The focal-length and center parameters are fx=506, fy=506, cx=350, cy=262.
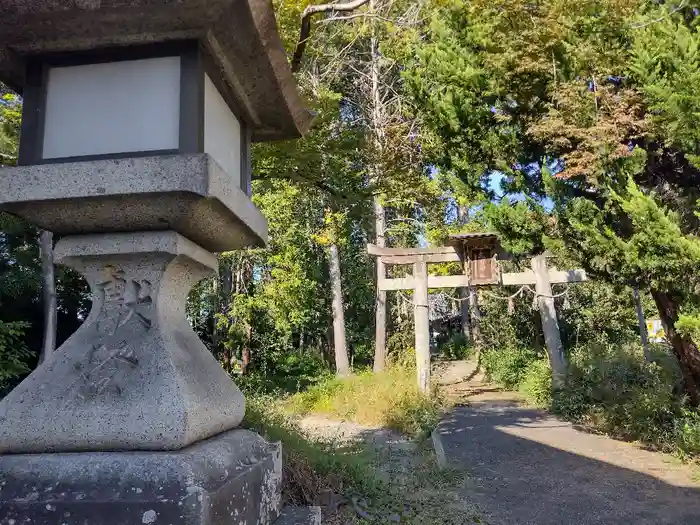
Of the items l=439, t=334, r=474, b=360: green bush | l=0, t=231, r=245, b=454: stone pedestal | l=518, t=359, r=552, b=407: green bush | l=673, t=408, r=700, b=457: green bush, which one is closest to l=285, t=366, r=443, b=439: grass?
l=518, t=359, r=552, b=407: green bush

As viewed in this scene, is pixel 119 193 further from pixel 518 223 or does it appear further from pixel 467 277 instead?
pixel 467 277

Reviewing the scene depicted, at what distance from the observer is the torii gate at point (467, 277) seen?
927 centimetres

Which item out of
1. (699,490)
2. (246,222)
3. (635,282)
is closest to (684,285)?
(635,282)

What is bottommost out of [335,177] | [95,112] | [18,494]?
[18,494]

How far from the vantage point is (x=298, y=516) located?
1830 mm

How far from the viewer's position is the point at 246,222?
184 cm

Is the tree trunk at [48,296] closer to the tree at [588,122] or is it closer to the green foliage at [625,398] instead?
the tree at [588,122]

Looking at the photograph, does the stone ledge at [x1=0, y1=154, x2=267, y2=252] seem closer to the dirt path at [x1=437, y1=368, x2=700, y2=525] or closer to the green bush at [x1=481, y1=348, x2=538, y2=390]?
the dirt path at [x1=437, y1=368, x2=700, y2=525]

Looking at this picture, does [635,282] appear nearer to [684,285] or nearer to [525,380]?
[684,285]

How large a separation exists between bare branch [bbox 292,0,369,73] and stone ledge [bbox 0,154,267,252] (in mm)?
2264

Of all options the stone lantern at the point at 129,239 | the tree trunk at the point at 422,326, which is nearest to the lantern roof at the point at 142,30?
the stone lantern at the point at 129,239

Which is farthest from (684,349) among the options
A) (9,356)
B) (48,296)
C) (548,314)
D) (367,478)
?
(48,296)

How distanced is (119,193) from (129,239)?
0.17m

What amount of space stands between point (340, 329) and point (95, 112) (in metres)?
13.1
